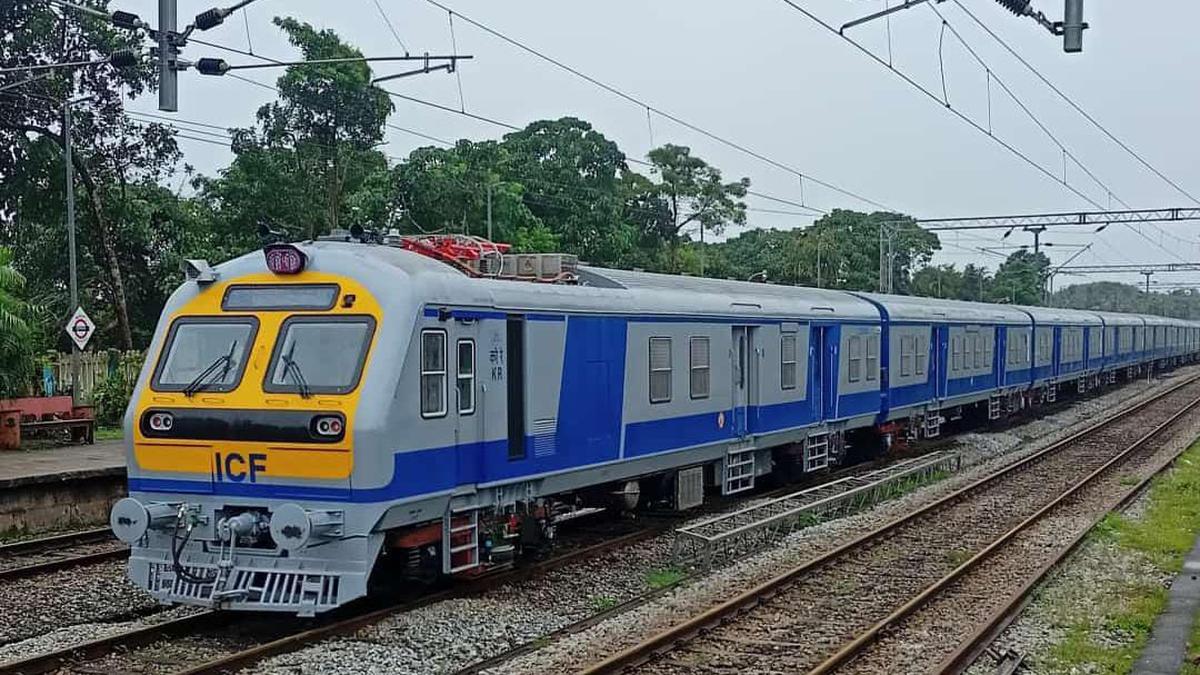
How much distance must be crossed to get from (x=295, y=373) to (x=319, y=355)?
233mm

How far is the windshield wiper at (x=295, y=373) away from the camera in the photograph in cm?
988

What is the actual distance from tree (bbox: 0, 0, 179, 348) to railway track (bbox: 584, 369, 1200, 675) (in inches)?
795

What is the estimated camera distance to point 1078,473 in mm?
21531

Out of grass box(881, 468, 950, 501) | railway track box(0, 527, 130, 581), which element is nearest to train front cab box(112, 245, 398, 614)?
railway track box(0, 527, 130, 581)

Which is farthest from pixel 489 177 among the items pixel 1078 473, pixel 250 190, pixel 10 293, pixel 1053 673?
pixel 1053 673

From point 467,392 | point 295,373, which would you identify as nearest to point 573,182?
point 467,392

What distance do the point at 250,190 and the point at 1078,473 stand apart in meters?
20.5

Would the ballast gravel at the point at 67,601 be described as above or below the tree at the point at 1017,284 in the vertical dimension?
below

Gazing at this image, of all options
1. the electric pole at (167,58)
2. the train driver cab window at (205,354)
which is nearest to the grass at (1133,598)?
the train driver cab window at (205,354)

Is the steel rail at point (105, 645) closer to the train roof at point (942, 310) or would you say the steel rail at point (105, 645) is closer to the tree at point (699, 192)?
the train roof at point (942, 310)

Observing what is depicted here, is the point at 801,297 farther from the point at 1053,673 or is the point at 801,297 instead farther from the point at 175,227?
the point at 175,227

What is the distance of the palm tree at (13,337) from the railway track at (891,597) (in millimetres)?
13967

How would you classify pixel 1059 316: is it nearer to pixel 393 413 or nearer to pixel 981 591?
pixel 981 591

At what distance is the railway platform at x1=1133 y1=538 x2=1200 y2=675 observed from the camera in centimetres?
923
